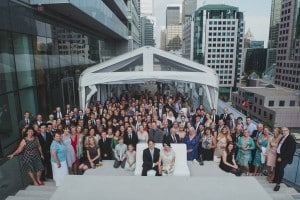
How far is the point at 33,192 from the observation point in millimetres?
5418

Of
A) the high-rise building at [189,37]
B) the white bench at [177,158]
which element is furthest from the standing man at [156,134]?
the high-rise building at [189,37]

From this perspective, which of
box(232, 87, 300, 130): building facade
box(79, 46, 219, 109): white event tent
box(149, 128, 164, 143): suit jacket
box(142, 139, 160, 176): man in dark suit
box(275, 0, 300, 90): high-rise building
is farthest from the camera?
box(275, 0, 300, 90): high-rise building

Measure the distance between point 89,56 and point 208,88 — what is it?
1285cm

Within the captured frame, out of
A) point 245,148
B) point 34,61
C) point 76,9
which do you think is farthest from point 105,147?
point 76,9

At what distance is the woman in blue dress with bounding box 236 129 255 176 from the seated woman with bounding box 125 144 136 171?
9.42ft

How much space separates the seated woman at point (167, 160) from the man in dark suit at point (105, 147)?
167cm

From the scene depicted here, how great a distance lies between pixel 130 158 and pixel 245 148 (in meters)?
3.09

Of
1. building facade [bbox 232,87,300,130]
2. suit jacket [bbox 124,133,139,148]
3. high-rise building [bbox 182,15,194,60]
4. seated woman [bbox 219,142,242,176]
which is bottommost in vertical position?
building facade [bbox 232,87,300,130]

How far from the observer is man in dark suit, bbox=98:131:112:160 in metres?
6.62

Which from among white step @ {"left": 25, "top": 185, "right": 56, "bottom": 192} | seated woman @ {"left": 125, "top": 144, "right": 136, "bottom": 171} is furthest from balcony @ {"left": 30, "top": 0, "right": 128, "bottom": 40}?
white step @ {"left": 25, "top": 185, "right": 56, "bottom": 192}

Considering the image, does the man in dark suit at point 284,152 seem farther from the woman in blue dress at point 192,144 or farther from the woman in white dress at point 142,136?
the woman in white dress at point 142,136

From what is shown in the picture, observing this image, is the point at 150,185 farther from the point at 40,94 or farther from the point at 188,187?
the point at 40,94

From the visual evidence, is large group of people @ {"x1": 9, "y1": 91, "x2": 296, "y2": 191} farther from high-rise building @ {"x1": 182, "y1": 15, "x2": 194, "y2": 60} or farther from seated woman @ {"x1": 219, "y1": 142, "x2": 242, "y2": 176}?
high-rise building @ {"x1": 182, "y1": 15, "x2": 194, "y2": 60}

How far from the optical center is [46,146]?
612 centimetres
